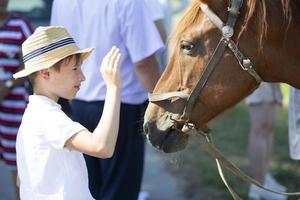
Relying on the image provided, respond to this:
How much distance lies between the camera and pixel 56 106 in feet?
9.61

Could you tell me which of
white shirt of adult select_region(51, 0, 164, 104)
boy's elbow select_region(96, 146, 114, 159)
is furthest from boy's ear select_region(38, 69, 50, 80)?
white shirt of adult select_region(51, 0, 164, 104)

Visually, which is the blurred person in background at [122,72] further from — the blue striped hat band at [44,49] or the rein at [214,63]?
the blue striped hat band at [44,49]

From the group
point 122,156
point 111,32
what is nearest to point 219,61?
point 111,32

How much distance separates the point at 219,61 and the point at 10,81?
205 centimetres

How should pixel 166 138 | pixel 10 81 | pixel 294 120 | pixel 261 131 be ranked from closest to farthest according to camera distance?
pixel 166 138
pixel 294 120
pixel 10 81
pixel 261 131

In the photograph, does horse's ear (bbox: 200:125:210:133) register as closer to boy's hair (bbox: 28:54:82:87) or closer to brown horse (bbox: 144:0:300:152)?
brown horse (bbox: 144:0:300:152)

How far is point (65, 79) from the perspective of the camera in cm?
292

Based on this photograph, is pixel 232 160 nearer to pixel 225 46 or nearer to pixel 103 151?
pixel 225 46

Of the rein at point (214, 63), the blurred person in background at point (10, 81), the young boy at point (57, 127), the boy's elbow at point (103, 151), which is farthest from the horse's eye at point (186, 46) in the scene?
the blurred person in background at point (10, 81)

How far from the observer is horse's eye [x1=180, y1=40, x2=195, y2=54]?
3.01 m

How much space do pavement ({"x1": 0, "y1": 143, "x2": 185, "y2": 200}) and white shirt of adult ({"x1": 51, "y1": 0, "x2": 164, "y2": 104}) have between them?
5.24 ft

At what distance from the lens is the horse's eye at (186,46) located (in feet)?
9.87

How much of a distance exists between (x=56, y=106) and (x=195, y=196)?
301 cm

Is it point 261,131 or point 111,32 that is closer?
point 111,32
